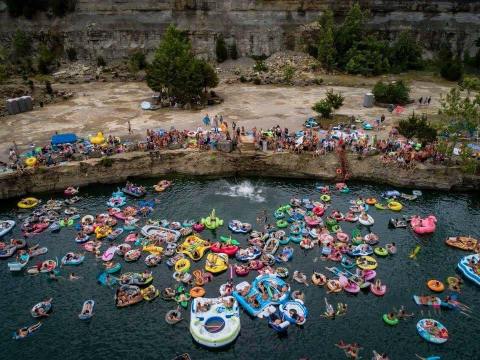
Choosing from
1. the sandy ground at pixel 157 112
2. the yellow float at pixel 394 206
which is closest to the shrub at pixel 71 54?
the sandy ground at pixel 157 112

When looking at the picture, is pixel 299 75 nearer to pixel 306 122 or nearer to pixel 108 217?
pixel 306 122

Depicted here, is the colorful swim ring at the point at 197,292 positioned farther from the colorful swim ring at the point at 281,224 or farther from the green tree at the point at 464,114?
the green tree at the point at 464,114

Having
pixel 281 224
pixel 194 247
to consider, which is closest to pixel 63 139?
pixel 194 247

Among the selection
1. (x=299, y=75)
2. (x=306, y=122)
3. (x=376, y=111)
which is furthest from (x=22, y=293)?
(x=299, y=75)

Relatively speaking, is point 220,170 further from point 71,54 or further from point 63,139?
point 71,54

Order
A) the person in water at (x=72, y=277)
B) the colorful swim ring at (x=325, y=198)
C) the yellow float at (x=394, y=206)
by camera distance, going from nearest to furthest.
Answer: the person in water at (x=72, y=277) < the yellow float at (x=394, y=206) < the colorful swim ring at (x=325, y=198)

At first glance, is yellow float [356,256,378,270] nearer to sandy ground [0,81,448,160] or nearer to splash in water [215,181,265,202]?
splash in water [215,181,265,202]
